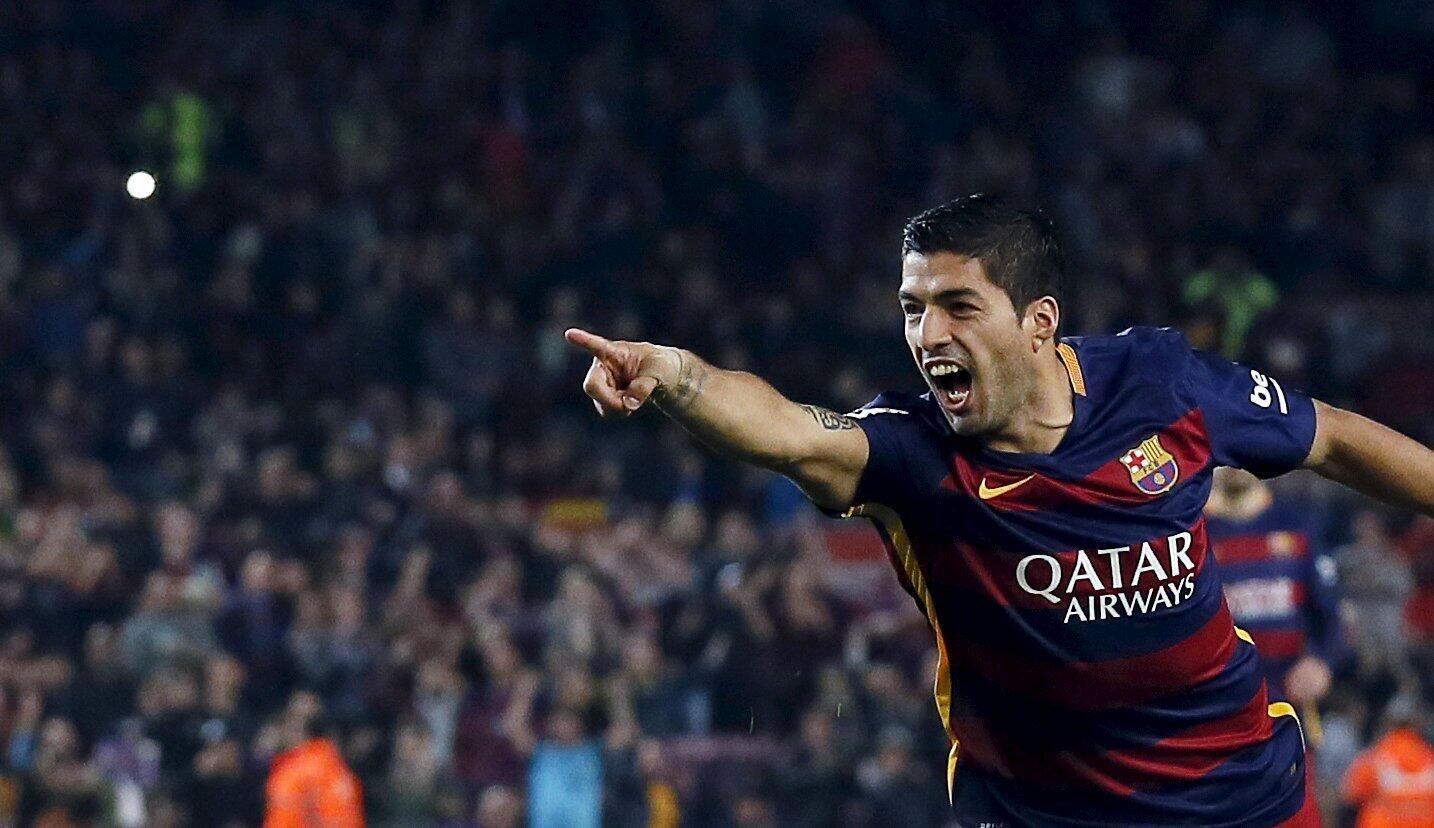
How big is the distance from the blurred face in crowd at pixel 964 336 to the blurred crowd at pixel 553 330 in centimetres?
485

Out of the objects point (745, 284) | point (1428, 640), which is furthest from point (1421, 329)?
point (745, 284)

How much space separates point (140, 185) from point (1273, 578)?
25.7 feet

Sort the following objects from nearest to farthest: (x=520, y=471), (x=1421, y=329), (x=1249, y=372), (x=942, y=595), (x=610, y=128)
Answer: (x=942, y=595)
(x=1249, y=372)
(x=520, y=471)
(x=1421, y=329)
(x=610, y=128)

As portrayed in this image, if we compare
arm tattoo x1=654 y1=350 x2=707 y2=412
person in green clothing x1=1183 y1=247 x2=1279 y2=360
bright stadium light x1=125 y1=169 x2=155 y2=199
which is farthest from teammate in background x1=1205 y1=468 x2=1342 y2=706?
bright stadium light x1=125 y1=169 x2=155 y2=199

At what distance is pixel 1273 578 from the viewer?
695cm

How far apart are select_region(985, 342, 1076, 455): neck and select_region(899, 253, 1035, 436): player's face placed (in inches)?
2.8

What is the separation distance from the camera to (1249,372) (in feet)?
14.4

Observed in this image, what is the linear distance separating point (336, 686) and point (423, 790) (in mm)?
816

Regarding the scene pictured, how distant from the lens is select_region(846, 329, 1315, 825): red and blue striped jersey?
400 cm

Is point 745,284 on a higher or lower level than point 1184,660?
A: higher

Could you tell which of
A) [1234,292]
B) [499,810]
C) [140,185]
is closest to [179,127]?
[140,185]

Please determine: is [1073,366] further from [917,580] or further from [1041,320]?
[917,580]

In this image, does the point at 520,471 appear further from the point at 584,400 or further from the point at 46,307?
Answer: the point at 46,307

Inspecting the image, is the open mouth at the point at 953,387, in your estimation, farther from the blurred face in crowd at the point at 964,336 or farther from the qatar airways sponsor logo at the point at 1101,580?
the qatar airways sponsor logo at the point at 1101,580
